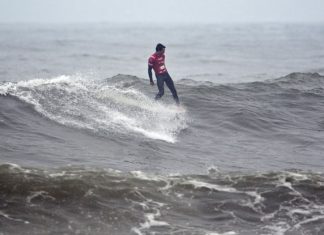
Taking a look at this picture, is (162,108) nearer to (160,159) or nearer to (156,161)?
(160,159)

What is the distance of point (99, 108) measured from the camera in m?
16.0

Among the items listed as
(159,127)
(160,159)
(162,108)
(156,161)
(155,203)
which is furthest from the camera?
(162,108)

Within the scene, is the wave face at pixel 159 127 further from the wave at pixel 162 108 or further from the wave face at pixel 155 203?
the wave face at pixel 155 203

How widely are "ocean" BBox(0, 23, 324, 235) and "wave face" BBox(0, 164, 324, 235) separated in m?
0.02

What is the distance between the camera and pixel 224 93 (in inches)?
813

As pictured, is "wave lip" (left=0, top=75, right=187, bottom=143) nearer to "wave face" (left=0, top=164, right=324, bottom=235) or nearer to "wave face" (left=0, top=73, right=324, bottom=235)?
"wave face" (left=0, top=73, right=324, bottom=235)

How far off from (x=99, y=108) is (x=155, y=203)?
710 cm

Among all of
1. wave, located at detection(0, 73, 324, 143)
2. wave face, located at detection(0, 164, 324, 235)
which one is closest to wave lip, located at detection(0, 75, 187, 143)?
wave, located at detection(0, 73, 324, 143)

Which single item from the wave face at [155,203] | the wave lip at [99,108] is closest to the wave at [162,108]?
the wave lip at [99,108]

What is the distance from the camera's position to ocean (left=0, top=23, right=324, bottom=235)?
8.77 m

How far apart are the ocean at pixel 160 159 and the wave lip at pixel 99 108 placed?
0.03 meters

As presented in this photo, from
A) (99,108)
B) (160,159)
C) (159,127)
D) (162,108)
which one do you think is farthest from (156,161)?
(162,108)

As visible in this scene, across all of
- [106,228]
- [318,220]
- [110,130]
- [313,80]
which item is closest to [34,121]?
[110,130]

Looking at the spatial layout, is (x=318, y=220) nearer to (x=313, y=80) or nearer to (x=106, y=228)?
(x=106, y=228)
